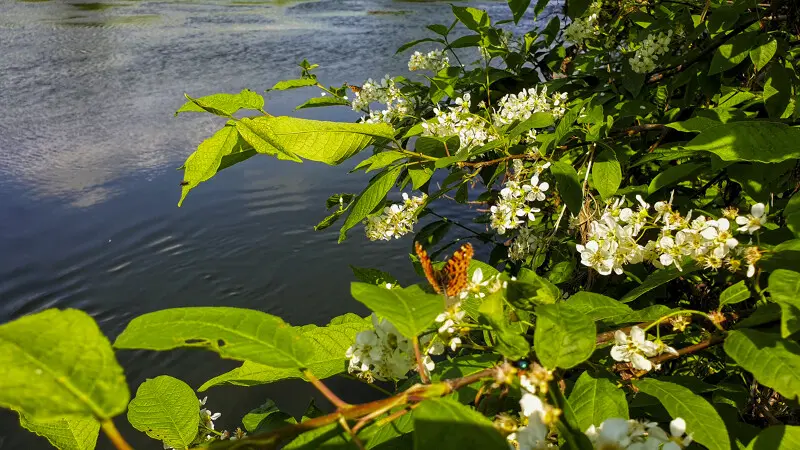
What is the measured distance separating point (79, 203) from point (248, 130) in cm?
646

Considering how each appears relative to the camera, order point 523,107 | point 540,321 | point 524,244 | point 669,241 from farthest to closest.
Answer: point 524,244 < point 523,107 < point 669,241 < point 540,321

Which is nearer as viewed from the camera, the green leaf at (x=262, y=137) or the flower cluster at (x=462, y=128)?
the green leaf at (x=262, y=137)

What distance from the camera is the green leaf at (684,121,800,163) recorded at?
1020 mm

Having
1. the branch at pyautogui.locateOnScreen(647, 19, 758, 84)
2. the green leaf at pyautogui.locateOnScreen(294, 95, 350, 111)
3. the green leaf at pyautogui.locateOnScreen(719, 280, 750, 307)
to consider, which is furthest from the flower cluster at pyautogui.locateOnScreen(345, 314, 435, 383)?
the branch at pyautogui.locateOnScreen(647, 19, 758, 84)

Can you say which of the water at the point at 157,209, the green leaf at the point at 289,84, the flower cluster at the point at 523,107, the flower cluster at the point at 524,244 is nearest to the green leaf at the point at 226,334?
the green leaf at the point at 289,84

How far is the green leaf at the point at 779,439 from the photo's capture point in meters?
0.72

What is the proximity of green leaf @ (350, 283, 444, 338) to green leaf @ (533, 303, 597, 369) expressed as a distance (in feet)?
0.51

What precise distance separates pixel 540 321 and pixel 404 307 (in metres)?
0.20

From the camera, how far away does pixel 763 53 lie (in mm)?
1620

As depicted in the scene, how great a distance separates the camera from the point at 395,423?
837 millimetres

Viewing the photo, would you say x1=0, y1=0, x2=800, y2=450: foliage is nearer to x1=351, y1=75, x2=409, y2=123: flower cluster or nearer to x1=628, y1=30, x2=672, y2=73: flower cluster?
x1=628, y1=30, x2=672, y2=73: flower cluster

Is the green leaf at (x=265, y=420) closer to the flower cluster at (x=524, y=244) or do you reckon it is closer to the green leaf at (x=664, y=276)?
the green leaf at (x=664, y=276)

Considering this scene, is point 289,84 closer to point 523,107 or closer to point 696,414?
point 523,107

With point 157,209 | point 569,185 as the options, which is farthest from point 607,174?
point 157,209
